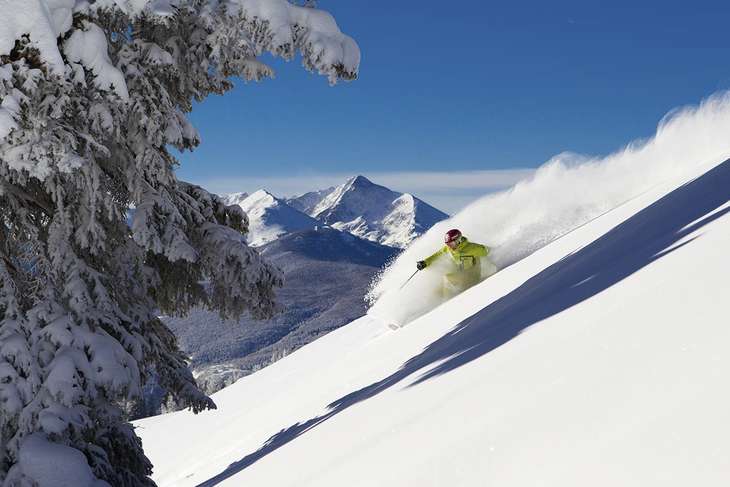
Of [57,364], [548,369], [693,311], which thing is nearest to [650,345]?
[693,311]

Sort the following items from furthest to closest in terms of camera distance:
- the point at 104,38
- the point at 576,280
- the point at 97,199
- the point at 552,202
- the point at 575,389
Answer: the point at 552,202 → the point at 97,199 → the point at 104,38 → the point at 576,280 → the point at 575,389

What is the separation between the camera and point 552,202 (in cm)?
1362

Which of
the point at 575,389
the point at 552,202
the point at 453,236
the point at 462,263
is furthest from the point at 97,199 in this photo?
the point at 552,202

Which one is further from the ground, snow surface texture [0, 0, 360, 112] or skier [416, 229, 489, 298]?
snow surface texture [0, 0, 360, 112]

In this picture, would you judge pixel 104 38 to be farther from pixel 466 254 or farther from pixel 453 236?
pixel 466 254

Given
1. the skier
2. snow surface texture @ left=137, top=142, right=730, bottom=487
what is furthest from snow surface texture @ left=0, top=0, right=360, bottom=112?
the skier

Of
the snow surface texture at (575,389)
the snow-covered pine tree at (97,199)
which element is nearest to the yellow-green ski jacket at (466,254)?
the snow surface texture at (575,389)

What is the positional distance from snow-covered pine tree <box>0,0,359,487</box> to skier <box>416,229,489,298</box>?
4735 millimetres

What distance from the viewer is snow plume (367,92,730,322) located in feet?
38.3

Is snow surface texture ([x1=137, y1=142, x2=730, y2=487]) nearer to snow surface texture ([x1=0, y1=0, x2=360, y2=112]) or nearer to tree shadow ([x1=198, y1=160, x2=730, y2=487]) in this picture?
tree shadow ([x1=198, y1=160, x2=730, y2=487])

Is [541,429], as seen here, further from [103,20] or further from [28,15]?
[103,20]

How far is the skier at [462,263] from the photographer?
1075cm

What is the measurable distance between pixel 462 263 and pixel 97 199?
22.2 ft

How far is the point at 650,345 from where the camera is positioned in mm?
2281
